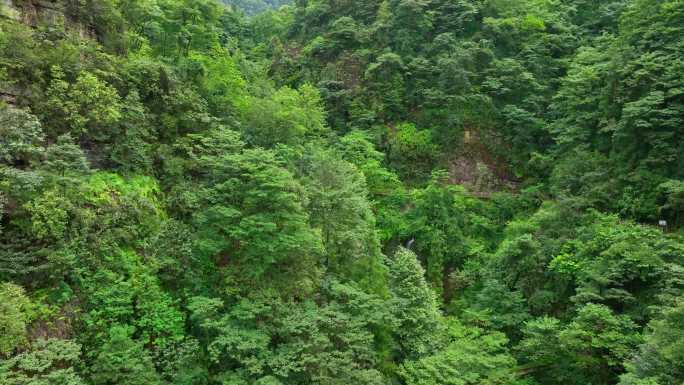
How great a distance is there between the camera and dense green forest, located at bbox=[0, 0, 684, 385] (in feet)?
40.0

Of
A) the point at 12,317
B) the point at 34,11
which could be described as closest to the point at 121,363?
the point at 12,317

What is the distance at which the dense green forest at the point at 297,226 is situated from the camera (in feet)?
40.0

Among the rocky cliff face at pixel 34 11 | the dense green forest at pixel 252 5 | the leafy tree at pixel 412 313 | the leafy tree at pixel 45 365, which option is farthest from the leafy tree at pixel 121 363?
the dense green forest at pixel 252 5

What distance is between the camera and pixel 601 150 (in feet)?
75.3

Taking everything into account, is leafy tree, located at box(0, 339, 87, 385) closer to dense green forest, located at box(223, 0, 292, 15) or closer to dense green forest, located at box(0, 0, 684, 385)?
dense green forest, located at box(0, 0, 684, 385)

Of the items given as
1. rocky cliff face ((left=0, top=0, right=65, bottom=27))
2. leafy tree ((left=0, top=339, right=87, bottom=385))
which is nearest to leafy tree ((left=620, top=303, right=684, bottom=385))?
leafy tree ((left=0, top=339, right=87, bottom=385))

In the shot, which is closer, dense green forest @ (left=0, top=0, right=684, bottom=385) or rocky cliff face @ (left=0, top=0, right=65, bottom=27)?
dense green forest @ (left=0, top=0, right=684, bottom=385)

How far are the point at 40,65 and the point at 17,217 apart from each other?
5473mm

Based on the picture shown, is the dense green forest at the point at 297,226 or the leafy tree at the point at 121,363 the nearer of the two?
the leafy tree at the point at 121,363

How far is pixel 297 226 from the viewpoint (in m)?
14.8

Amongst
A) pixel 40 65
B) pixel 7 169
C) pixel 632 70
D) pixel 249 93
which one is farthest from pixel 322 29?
pixel 7 169

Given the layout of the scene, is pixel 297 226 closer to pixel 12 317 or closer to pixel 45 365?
pixel 45 365

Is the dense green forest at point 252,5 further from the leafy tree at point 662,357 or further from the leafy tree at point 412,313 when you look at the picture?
the leafy tree at point 662,357

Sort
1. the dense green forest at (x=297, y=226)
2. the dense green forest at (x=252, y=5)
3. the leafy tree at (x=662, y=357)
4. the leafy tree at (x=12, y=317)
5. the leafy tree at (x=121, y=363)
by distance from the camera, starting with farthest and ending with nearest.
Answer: the dense green forest at (x=252, y=5)
the dense green forest at (x=297, y=226)
the leafy tree at (x=121, y=363)
the leafy tree at (x=662, y=357)
the leafy tree at (x=12, y=317)
